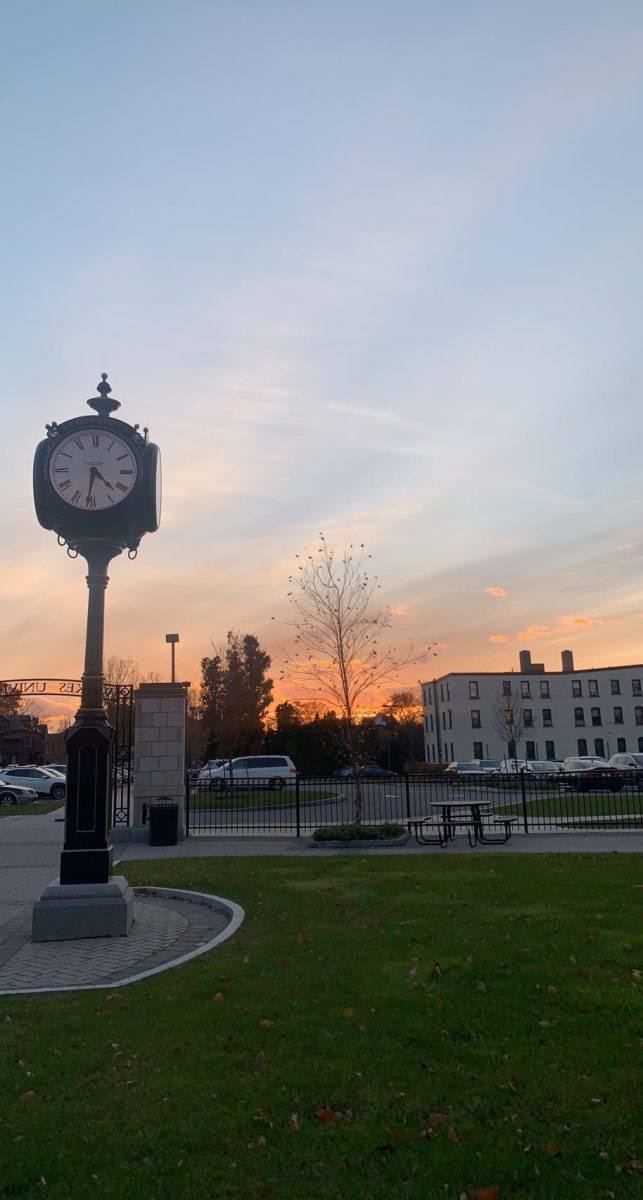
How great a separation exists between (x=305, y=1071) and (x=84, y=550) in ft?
21.0

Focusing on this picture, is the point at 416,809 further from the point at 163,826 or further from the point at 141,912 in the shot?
the point at 141,912

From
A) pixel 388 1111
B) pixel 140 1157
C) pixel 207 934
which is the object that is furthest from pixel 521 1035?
pixel 207 934

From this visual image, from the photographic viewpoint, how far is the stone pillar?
18.6 meters

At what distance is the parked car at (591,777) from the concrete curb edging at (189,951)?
11003 millimetres

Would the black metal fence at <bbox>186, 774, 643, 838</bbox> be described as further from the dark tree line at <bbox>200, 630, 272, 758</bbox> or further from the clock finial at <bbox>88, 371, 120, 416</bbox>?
the dark tree line at <bbox>200, 630, 272, 758</bbox>

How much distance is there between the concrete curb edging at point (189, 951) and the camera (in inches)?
→ 251

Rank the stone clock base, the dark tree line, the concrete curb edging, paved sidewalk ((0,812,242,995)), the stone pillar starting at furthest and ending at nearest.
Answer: the dark tree line → the stone pillar → the stone clock base → paved sidewalk ((0,812,242,995)) → the concrete curb edging

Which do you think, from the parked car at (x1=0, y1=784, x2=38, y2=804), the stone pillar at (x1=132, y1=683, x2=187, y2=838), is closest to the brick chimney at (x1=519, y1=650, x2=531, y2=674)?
the parked car at (x1=0, y1=784, x2=38, y2=804)

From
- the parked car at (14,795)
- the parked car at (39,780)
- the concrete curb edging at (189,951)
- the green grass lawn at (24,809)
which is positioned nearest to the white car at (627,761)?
the green grass lawn at (24,809)

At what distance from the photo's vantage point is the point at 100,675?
352 inches

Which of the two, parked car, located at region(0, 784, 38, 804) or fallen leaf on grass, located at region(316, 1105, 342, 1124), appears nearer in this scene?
fallen leaf on grass, located at region(316, 1105, 342, 1124)

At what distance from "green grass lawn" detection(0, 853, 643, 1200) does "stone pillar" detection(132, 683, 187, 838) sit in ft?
35.8

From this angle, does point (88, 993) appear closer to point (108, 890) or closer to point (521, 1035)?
point (108, 890)

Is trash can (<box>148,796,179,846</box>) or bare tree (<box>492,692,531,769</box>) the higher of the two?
bare tree (<box>492,692,531,769</box>)
